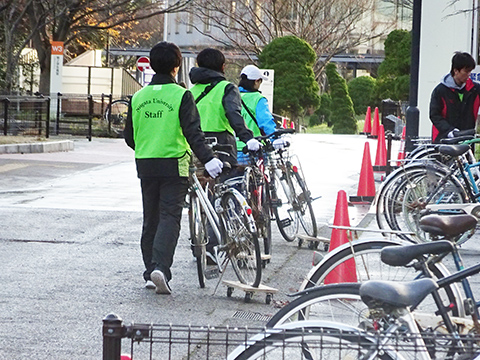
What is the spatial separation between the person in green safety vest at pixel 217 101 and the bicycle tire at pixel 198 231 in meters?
0.99

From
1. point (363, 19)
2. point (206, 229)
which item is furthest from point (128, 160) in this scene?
point (363, 19)

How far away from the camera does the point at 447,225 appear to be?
390cm

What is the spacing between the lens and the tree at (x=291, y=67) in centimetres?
3691

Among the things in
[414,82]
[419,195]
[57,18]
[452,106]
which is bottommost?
[419,195]

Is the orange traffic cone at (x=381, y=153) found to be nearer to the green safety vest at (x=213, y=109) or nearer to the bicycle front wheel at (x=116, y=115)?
the green safety vest at (x=213, y=109)

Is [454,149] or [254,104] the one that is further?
[254,104]

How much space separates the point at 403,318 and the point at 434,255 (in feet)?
2.61

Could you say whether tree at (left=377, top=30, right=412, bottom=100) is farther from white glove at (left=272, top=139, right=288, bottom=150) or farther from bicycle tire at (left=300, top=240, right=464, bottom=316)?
bicycle tire at (left=300, top=240, right=464, bottom=316)

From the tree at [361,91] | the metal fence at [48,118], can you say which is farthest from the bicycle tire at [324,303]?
the tree at [361,91]

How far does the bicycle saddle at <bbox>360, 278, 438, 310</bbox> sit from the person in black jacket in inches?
301

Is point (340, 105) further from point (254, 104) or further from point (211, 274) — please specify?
point (211, 274)

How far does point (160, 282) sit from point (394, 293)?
4.51 metres

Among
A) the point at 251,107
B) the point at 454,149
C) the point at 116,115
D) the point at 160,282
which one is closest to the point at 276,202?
the point at 251,107

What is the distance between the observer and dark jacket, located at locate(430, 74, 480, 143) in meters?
10.6
